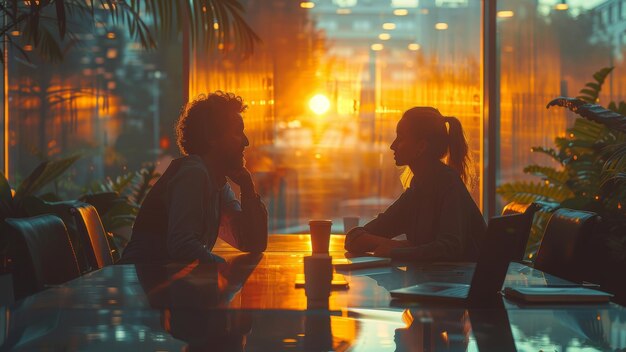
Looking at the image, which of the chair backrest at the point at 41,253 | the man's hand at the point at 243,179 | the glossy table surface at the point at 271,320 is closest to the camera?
the glossy table surface at the point at 271,320

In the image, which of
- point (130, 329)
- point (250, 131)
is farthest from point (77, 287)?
point (250, 131)

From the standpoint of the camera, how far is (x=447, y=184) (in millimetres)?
3168

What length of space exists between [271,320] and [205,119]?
1833mm

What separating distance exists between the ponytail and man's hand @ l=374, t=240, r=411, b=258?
38cm

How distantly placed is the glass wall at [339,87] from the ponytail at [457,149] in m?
2.89

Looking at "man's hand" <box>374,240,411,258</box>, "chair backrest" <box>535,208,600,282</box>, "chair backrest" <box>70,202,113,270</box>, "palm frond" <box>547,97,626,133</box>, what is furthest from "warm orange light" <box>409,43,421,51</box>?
"chair backrest" <box>70,202,113,270</box>

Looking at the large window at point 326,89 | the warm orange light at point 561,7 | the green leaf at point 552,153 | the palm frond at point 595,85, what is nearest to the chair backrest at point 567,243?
the palm frond at point 595,85

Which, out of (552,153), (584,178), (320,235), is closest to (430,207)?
(320,235)

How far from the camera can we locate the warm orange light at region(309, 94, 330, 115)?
20.8 ft

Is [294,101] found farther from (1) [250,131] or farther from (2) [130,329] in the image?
(2) [130,329]

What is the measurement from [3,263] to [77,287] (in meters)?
2.95

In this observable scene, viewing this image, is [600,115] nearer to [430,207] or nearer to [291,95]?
[430,207]

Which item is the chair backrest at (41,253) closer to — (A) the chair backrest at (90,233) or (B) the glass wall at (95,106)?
(A) the chair backrest at (90,233)

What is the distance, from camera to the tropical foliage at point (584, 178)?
4629 mm
